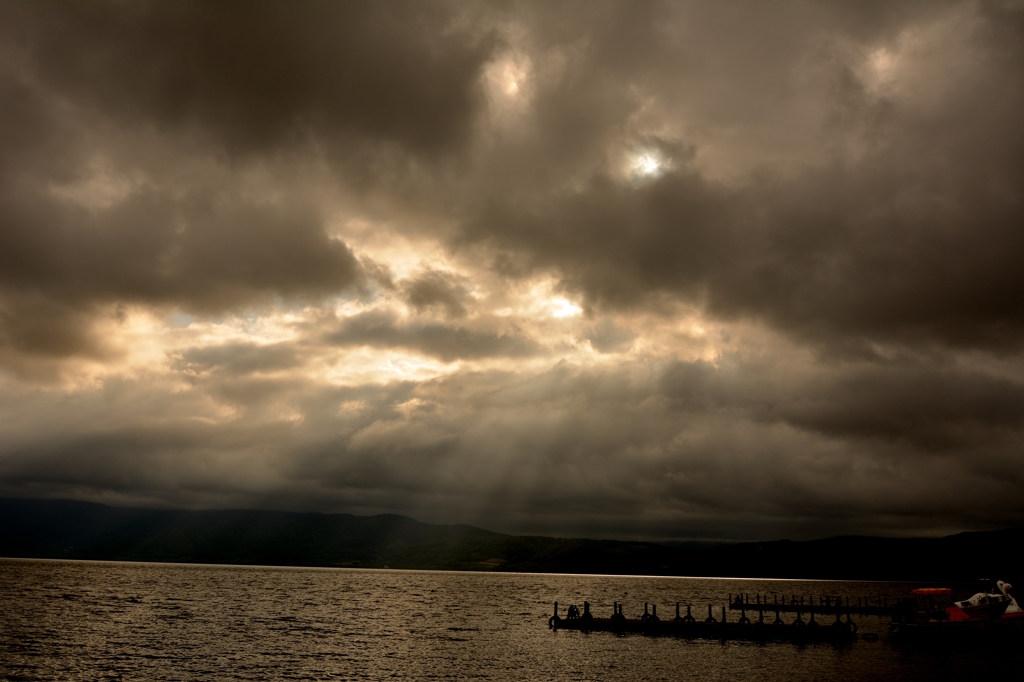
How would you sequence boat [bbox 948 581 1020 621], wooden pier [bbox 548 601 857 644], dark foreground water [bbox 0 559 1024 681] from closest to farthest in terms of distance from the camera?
dark foreground water [bbox 0 559 1024 681]
wooden pier [bbox 548 601 857 644]
boat [bbox 948 581 1020 621]

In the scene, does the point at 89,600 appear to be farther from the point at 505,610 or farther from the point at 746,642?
the point at 746,642

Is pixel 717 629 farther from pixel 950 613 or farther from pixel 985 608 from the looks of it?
pixel 985 608

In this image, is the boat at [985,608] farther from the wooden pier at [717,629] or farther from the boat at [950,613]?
the wooden pier at [717,629]

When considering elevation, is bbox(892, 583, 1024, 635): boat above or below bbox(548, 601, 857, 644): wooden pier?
above

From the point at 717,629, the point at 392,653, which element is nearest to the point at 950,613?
the point at 717,629

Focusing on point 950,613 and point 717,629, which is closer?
point 950,613

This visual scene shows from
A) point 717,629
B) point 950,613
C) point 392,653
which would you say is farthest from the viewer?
point 717,629

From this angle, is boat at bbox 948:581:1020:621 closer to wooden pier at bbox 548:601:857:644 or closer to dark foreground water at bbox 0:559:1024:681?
dark foreground water at bbox 0:559:1024:681

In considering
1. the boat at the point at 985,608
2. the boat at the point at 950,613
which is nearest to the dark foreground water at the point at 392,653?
the boat at the point at 950,613

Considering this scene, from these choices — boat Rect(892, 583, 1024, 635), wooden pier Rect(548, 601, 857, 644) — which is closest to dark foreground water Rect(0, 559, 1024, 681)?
wooden pier Rect(548, 601, 857, 644)

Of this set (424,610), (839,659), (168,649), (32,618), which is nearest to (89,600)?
(32,618)

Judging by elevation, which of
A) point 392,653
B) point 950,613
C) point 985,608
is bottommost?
point 392,653

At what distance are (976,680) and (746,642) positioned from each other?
28.1 m

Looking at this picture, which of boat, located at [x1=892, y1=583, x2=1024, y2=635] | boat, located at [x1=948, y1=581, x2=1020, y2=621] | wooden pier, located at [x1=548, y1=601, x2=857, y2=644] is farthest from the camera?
boat, located at [x1=948, y1=581, x2=1020, y2=621]
